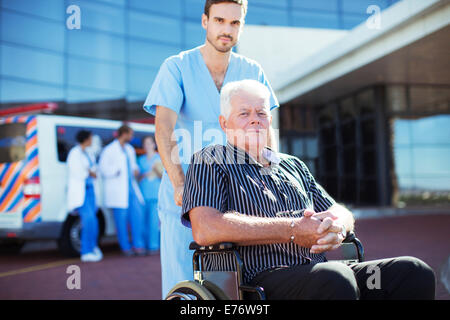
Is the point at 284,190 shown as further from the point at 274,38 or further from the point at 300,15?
the point at 300,15

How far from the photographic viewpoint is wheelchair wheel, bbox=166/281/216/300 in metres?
1.92

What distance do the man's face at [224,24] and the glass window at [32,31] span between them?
1644cm

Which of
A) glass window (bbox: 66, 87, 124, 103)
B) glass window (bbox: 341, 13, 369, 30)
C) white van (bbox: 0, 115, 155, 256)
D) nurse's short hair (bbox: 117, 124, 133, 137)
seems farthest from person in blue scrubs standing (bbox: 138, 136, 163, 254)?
glass window (bbox: 341, 13, 369, 30)

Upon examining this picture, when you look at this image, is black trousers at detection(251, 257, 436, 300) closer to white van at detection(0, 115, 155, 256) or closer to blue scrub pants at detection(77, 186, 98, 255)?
blue scrub pants at detection(77, 186, 98, 255)

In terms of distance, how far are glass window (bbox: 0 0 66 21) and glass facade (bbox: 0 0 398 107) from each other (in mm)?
32

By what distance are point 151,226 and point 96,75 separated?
1226cm

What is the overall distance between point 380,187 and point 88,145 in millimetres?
9481

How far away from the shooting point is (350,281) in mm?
1793

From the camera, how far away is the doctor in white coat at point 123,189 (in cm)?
719

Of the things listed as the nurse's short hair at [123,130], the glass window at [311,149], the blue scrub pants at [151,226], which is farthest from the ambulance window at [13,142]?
the glass window at [311,149]

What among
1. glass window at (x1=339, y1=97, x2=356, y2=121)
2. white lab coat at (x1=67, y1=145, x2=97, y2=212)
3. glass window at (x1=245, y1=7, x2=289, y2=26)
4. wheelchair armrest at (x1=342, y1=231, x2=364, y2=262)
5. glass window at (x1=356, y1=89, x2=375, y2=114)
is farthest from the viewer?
glass window at (x1=245, y1=7, x2=289, y2=26)

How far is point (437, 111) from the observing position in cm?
1437
